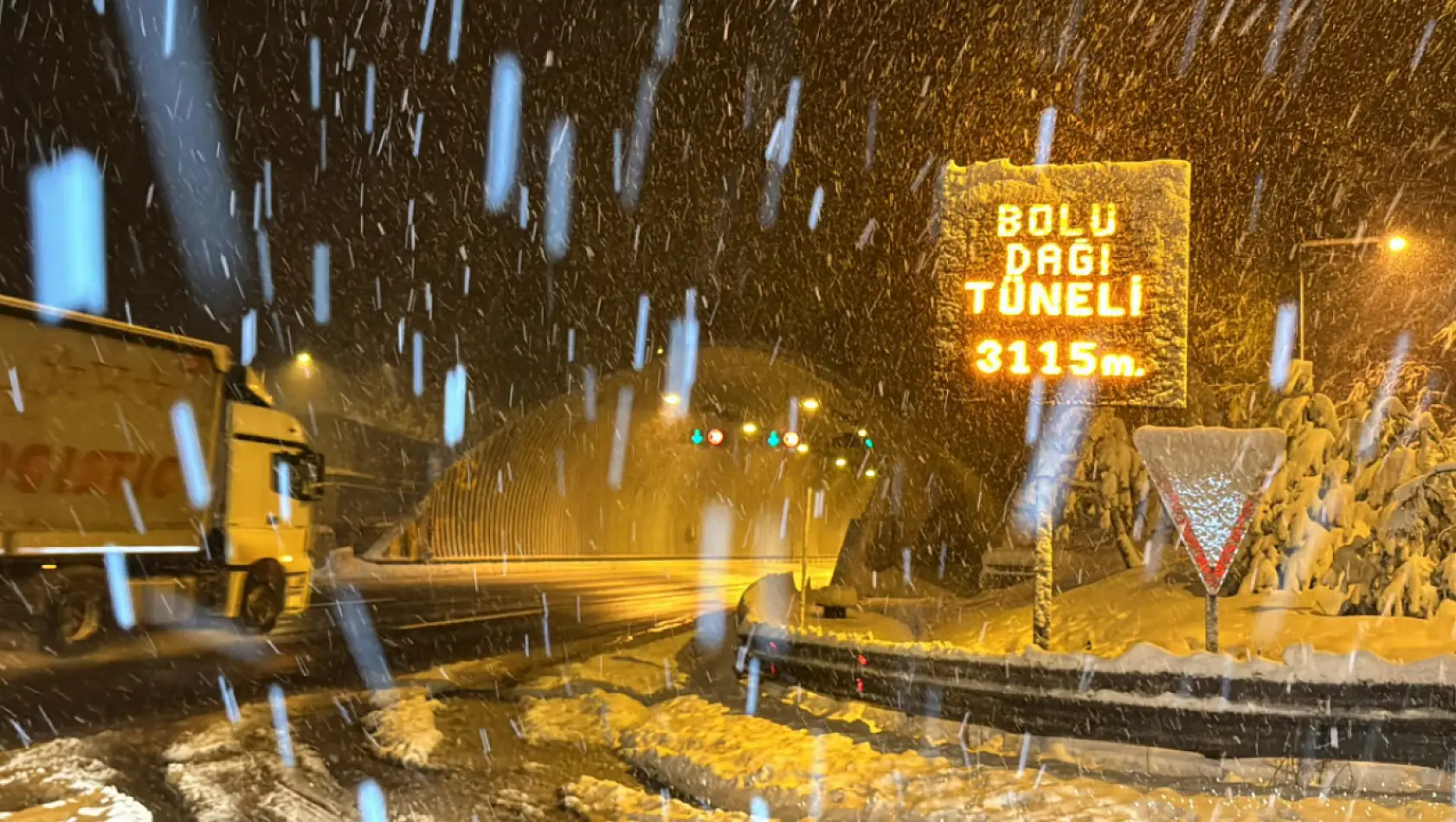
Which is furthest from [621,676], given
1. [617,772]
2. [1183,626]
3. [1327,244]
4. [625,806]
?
[1327,244]

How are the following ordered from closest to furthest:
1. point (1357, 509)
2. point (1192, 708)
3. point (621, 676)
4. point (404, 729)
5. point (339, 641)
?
point (1192, 708)
point (404, 729)
point (1357, 509)
point (621, 676)
point (339, 641)

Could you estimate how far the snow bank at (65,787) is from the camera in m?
7.27

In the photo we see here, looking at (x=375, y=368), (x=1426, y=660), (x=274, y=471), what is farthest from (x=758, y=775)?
(x=375, y=368)

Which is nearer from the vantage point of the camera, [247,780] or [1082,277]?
[247,780]

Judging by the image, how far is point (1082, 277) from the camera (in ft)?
39.0

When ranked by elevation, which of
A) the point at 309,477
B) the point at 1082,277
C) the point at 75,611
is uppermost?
the point at 1082,277

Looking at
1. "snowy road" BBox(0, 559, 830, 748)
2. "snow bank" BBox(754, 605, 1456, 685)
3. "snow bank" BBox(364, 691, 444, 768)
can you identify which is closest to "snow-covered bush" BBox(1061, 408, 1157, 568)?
"snowy road" BBox(0, 559, 830, 748)

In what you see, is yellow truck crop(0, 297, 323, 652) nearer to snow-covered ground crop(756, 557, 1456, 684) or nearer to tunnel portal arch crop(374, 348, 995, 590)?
snow-covered ground crop(756, 557, 1456, 684)

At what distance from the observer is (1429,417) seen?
42.4 ft

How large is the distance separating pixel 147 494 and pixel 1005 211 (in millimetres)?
11826

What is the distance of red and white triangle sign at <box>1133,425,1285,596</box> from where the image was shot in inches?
375

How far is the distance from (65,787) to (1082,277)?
32.2ft

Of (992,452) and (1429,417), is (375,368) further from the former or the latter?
(1429,417)

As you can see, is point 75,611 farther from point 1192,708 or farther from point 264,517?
point 1192,708
